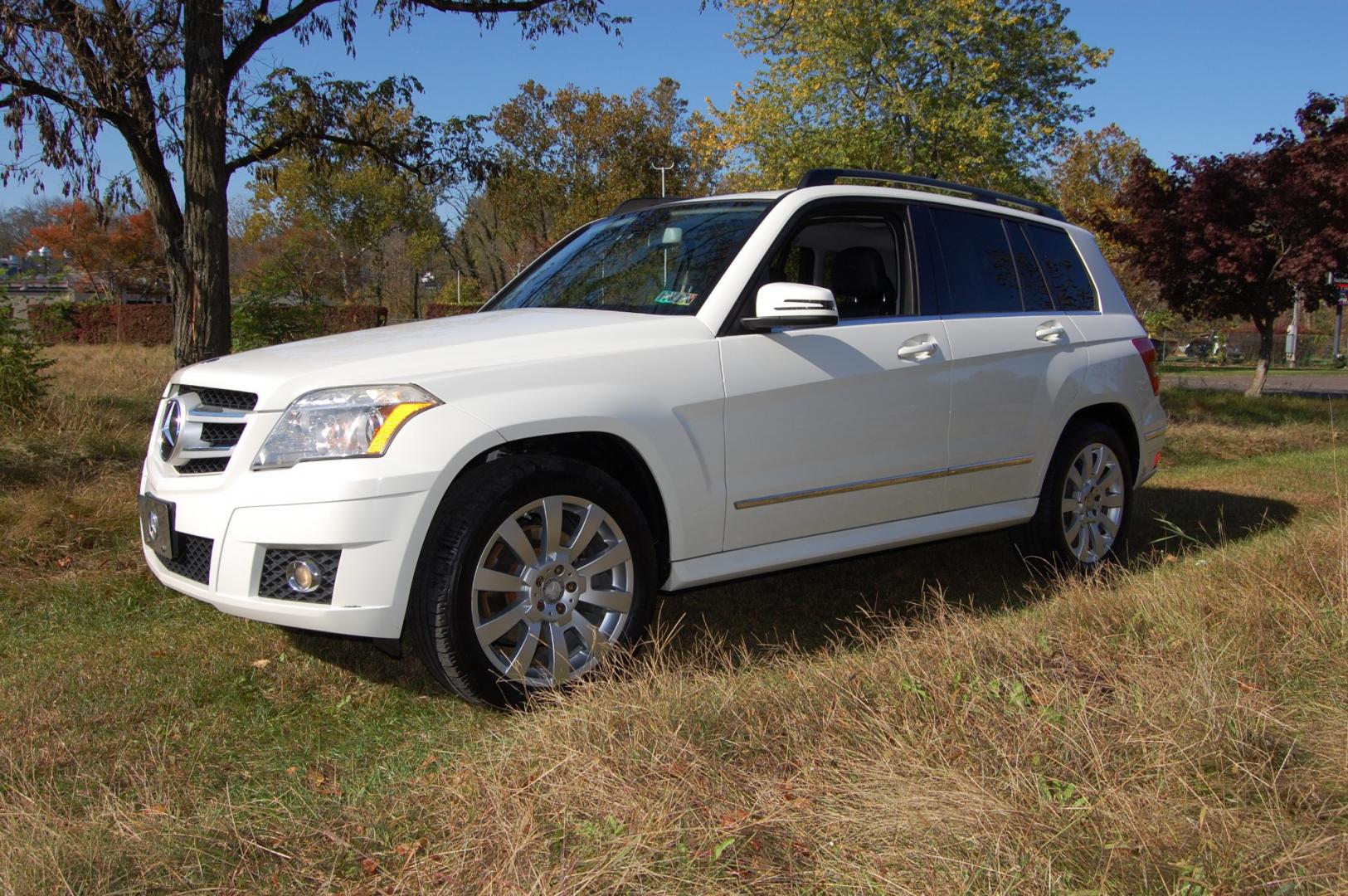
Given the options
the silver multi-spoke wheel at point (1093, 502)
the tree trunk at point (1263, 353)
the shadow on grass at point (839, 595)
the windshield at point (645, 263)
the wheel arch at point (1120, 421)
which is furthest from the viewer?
the tree trunk at point (1263, 353)

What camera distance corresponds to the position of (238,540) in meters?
3.47

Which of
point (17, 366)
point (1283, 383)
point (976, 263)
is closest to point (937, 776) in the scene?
point (976, 263)

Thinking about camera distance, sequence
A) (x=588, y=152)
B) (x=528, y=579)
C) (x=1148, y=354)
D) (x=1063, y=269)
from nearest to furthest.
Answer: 1. (x=528, y=579)
2. (x=1063, y=269)
3. (x=1148, y=354)
4. (x=588, y=152)

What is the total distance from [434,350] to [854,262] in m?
2.12

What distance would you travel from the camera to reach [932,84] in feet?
68.4

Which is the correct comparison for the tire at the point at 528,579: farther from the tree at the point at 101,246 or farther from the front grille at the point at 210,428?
the tree at the point at 101,246

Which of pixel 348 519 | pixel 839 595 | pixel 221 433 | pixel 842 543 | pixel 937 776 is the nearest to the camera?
pixel 937 776

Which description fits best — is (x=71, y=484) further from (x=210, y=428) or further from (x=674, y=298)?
(x=674, y=298)

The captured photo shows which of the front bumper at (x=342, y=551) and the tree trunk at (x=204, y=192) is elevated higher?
the tree trunk at (x=204, y=192)

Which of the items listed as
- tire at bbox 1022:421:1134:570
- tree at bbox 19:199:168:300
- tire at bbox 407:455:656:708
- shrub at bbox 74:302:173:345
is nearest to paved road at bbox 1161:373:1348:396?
tire at bbox 1022:421:1134:570

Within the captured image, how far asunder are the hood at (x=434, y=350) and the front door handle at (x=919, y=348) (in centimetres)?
100

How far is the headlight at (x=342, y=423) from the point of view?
3.41 metres

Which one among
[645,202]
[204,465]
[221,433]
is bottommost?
[204,465]

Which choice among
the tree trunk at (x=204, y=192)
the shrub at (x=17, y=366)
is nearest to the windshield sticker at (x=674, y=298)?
the tree trunk at (x=204, y=192)
